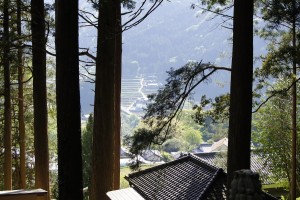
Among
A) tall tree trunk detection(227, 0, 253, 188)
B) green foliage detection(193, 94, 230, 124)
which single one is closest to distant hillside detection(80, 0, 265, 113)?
green foliage detection(193, 94, 230, 124)

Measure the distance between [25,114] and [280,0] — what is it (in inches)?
353

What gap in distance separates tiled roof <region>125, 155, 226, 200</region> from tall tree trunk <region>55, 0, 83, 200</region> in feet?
13.3

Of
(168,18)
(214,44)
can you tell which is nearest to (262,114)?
(214,44)

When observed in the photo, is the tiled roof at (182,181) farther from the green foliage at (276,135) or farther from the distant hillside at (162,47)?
the distant hillside at (162,47)

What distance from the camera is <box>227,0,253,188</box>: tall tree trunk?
4.77 meters

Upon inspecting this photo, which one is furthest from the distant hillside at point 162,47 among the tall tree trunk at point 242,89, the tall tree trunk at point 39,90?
the tall tree trunk at point 242,89

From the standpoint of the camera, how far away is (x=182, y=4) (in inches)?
3425

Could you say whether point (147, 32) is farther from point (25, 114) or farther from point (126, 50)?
point (25, 114)

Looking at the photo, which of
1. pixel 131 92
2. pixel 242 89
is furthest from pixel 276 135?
pixel 131 92

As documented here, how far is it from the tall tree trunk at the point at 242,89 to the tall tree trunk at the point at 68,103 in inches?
75.4

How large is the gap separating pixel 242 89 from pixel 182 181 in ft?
13.1

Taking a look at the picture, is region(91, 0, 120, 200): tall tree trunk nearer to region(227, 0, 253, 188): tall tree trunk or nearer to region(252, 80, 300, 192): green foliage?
region(227, 0, 253, 188): tall tree trunk

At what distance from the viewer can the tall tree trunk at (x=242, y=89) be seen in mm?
4770

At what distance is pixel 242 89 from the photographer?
15.7 ft
